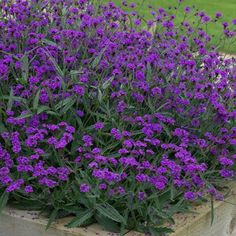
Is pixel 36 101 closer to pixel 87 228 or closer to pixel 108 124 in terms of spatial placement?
pixel 108 124

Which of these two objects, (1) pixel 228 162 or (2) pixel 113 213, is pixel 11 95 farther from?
(1) pixel 228 162

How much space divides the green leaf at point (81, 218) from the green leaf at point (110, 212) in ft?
0.15

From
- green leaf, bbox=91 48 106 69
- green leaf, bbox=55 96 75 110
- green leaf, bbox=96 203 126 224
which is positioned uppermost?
green leaf, bbox=91 48 106 69

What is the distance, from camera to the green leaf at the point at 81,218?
2748 mm

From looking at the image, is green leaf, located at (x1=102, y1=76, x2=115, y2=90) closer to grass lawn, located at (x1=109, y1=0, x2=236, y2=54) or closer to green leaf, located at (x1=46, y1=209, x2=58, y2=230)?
green leaf, located at (x1=46, y1=209, x2=58, y2=230)

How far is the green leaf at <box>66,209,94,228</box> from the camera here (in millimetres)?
2748

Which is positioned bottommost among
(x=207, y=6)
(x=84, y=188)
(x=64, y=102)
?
(x=207, y=6)

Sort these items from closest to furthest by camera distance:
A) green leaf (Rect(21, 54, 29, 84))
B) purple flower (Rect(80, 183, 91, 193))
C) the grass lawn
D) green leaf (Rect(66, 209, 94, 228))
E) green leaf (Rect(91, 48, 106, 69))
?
1. purple flower (Rect(80, 183, 91, 193))
2. green leaf (Rect(66, 209, 94, 228))
3. green leaf (Rect(21, 54, 29, 84))
4. green leaf (Rect(91, 48, 106, 69))
5. the grass lawn

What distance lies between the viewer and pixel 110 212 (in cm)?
276

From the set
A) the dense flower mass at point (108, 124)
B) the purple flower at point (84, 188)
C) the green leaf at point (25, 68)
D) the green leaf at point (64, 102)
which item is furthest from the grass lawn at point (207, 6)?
the purple flower at point (84, 188)

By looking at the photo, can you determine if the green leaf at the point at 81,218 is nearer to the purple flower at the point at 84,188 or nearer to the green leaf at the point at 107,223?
the green leaf at the point at 107,223

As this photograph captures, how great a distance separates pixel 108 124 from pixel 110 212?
0.57 metres


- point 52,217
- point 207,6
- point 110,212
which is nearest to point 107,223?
point 110,212

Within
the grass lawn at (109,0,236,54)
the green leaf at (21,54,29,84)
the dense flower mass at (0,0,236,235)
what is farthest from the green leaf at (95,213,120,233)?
the grass lawn at (109,0,236,54)
